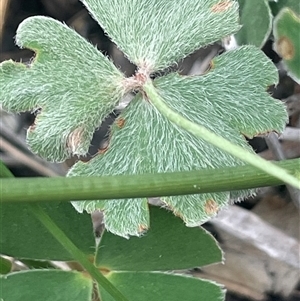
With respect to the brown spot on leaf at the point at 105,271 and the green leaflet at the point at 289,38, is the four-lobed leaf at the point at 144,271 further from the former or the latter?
the green leaflet at the point at 289,38

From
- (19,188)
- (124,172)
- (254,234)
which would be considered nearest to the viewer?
(19,188)

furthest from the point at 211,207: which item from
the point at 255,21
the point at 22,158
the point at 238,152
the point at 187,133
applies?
the point at 22,158

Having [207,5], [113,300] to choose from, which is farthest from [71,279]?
[207,5]

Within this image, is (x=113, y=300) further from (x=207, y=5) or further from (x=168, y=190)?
(x=207, y=5)

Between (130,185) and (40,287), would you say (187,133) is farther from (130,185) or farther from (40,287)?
(40,287)

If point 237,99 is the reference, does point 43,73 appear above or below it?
above
